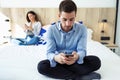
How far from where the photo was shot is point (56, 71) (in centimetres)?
155

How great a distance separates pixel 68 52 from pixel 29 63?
0.57m

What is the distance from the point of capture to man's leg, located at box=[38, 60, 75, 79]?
1.53m

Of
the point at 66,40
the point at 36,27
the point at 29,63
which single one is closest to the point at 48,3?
the point at 36,27

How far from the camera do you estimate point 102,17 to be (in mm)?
3426

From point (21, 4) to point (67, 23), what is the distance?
210 centimetres

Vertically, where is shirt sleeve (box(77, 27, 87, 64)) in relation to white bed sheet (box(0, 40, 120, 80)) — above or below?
above

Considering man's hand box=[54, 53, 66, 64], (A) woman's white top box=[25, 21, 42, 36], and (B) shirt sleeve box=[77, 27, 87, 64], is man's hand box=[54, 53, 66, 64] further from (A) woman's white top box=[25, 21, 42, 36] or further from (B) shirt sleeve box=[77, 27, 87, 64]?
(A) woman's white top box=[25, 21, 42, 36]

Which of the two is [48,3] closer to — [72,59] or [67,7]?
[67,7]

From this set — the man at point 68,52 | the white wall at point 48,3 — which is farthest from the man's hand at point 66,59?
the white wall at point 48,3

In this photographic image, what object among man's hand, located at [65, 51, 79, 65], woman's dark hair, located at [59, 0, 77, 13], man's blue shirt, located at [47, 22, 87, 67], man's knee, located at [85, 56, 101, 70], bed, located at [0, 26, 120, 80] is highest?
woman's dark hair, located at [59, 0, 77, 13]

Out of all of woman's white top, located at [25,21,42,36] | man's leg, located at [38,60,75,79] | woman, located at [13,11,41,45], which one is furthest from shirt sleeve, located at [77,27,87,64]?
woman's white top, located at [25,21,42,36]

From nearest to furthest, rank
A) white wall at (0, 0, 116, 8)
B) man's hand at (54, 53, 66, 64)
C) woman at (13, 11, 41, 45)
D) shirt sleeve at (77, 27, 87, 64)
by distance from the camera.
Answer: man's hand at (54, 53, 66, 64) < shirt sleeve at (77, 27, 87, 64) < woman at (13, 11, 41, 45) < white wall at (0, 0, 116, 8)

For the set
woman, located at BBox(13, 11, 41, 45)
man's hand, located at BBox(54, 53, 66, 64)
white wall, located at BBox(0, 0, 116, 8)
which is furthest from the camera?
white wall, located at BBox(0, 0, 116, 8)

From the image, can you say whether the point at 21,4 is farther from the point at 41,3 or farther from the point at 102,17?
the point at 102,17
